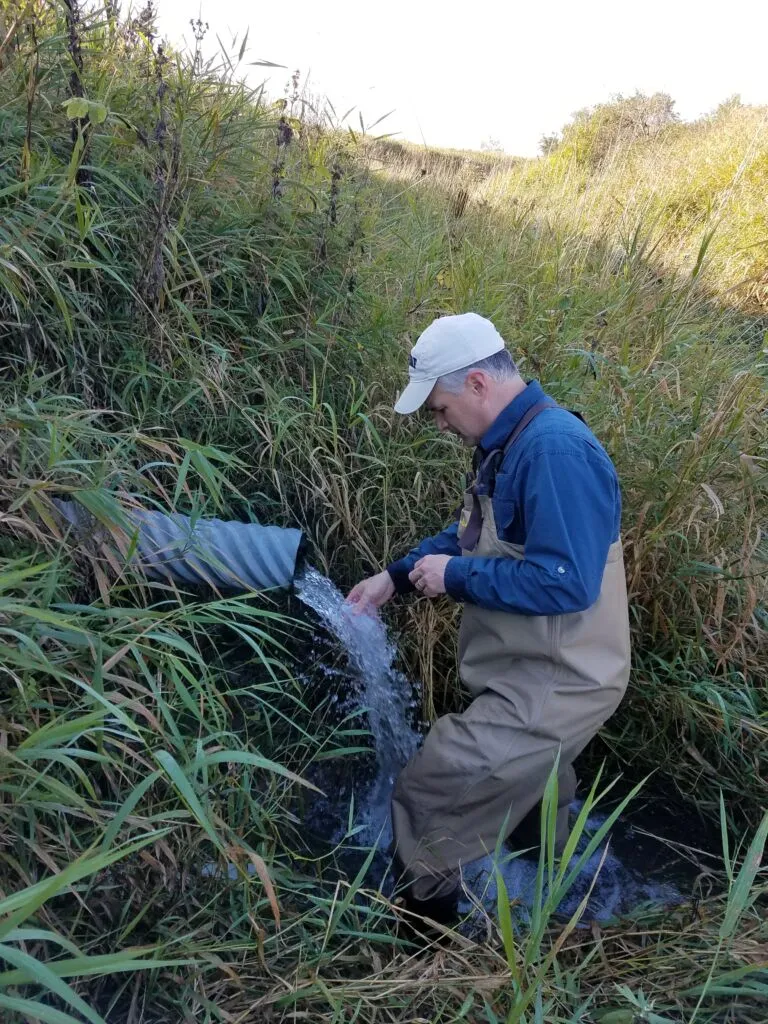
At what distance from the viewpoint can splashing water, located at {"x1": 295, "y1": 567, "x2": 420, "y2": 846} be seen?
2887mm

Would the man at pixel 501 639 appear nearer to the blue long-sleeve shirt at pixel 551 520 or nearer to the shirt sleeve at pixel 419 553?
the blue long-sleeve shirt at pixel 551 520

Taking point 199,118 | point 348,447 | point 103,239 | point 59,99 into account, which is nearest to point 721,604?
point 348,447

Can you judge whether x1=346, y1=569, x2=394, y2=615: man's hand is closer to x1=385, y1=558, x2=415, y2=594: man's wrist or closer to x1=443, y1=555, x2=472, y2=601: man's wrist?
x1=385, y1=558, x2=415, y2=594: man's wrist

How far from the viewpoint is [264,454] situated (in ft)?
10.3

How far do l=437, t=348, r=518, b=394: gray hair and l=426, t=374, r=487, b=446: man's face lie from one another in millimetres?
13

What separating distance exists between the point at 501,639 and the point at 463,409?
707 mm

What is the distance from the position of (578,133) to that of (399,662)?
5.77 m

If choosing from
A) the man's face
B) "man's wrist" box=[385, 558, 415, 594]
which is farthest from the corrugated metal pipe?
the man's face

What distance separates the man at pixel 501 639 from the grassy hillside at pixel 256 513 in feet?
0.93

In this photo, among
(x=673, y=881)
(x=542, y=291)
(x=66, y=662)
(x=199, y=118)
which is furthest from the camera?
(x=542, y=291)

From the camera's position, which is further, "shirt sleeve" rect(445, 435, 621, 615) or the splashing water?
the splashing water

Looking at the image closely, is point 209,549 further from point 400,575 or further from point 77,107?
point 77,107

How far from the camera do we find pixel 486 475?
2424 mm

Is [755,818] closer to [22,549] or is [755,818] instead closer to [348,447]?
[348,447]
